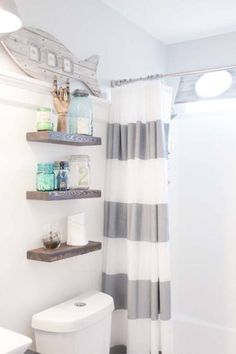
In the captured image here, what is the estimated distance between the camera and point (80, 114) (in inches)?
75.6

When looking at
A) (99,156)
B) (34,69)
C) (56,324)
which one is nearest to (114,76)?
(99,156)

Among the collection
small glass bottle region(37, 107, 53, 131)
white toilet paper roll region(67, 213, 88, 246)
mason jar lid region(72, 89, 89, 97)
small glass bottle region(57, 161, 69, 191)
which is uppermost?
mason jar lid region(72, 89, 89, 97)

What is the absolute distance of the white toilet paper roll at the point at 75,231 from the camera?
1.89 meters

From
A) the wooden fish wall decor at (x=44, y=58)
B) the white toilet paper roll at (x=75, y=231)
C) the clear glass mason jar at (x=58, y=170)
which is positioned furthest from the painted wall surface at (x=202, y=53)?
the white toilet paper roll at (x=75, y=231)

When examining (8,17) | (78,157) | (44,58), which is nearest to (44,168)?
(78,157)

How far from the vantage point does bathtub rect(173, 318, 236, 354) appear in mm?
2626

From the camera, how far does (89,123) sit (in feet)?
6.29

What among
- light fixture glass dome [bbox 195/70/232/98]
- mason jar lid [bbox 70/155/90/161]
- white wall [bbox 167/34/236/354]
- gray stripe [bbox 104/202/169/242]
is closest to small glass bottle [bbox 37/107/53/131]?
mason jar lid [bbox 70/155/90/161]

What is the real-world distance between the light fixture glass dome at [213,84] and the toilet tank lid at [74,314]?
68.8 inches

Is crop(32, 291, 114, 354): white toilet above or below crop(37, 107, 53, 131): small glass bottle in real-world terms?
below

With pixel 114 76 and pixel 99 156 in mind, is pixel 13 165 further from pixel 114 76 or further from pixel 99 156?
pixel 114 76

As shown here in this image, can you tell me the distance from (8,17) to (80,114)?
0.72m

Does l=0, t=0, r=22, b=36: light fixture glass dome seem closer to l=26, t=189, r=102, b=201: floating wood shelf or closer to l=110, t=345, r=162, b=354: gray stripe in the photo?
l=26, t=189, r=102, b=201: floating wood shelf

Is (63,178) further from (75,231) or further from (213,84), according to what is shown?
(213,84)
